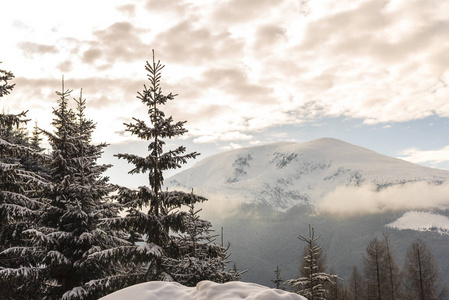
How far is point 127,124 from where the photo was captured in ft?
34.4

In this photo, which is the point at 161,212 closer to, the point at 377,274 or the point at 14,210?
the point at 14,210

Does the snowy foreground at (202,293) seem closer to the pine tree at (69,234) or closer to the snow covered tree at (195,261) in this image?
the snow covered tree at (195,261)

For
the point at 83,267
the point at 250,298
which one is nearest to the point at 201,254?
the point at 83,267

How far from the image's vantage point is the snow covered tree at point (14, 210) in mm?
9875

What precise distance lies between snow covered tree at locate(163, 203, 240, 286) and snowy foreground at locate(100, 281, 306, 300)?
4558 millimetres

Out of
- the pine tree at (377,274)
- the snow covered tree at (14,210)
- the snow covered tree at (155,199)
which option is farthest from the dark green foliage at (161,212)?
the pine tree at (377,274)

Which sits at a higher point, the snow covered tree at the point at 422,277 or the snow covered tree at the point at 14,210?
the snow covered tree at the point at 14,210

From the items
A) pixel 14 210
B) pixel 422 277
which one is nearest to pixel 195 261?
pixel 14 210

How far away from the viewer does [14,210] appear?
1017cm

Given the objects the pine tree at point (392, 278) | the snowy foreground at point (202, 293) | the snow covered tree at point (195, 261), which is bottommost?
the pine tree at point (392, 278)

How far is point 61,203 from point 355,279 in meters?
55.9

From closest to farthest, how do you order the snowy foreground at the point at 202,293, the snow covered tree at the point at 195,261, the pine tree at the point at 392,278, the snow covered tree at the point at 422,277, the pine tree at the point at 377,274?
1. the snowy foreground at the point at 202,293
2. the snow covered tree at the point at 195,261
3. the snow covered tree at the point at 422,277
4. the pine tree at the point at 377,274
5. the pine tree at the point at 392,278

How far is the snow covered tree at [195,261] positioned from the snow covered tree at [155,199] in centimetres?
23

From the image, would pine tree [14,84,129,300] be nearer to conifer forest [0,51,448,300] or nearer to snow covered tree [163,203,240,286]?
conifer forest [0,51,448,300]
